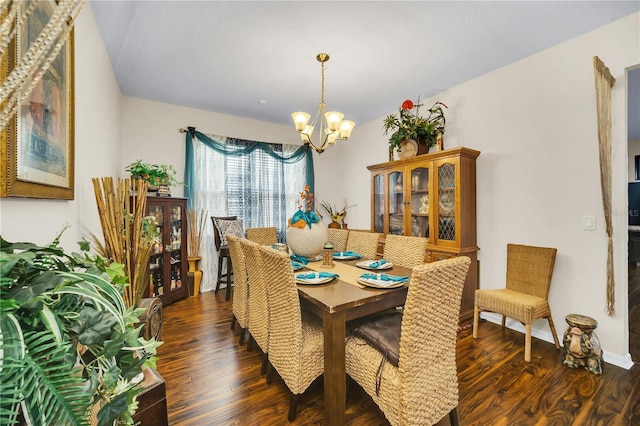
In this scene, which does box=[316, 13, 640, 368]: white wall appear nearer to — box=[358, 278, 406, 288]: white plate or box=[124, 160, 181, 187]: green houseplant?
box=[358, 278, 406, 288]: white plate

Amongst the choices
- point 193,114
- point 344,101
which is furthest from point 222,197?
point 344,101

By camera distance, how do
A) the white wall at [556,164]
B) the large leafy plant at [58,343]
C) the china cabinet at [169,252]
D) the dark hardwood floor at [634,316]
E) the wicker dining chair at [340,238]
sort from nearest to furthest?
the large leafy plant at [58,343], the white wall at [556,164], the dark hardwood floor at [634,316], the wicker dining chair at [340,238], the china cabinet at [169,252]

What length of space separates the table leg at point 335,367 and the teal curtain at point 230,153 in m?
3.17

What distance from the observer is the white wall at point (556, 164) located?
6.98ft

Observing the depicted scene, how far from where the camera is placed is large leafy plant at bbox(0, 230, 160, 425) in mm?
382

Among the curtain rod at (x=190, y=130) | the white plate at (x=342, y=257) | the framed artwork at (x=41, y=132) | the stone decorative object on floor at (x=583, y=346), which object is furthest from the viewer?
the curtain rod at (x=190, y=130)

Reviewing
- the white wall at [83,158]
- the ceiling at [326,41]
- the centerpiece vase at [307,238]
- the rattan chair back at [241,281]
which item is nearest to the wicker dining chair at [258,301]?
the rattan chair back at [241,281]

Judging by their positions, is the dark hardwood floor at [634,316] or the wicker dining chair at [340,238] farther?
the wicker dining chair at [340,238]

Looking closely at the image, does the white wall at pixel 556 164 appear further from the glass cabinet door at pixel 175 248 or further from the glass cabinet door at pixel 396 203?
the glass cabinet door at pixel 175 248

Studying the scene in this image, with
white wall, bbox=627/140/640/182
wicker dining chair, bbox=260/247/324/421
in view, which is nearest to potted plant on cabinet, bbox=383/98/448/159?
wicker dining chair, bbox=260/247/324/421

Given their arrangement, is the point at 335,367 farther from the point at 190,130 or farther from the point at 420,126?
the point at 190,130

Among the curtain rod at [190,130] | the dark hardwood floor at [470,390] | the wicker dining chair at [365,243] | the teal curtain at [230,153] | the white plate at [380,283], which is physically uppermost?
the curtain rod at [190,130]

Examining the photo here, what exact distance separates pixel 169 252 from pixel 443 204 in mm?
3269

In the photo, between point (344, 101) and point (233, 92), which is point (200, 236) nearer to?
point (233, 92)
